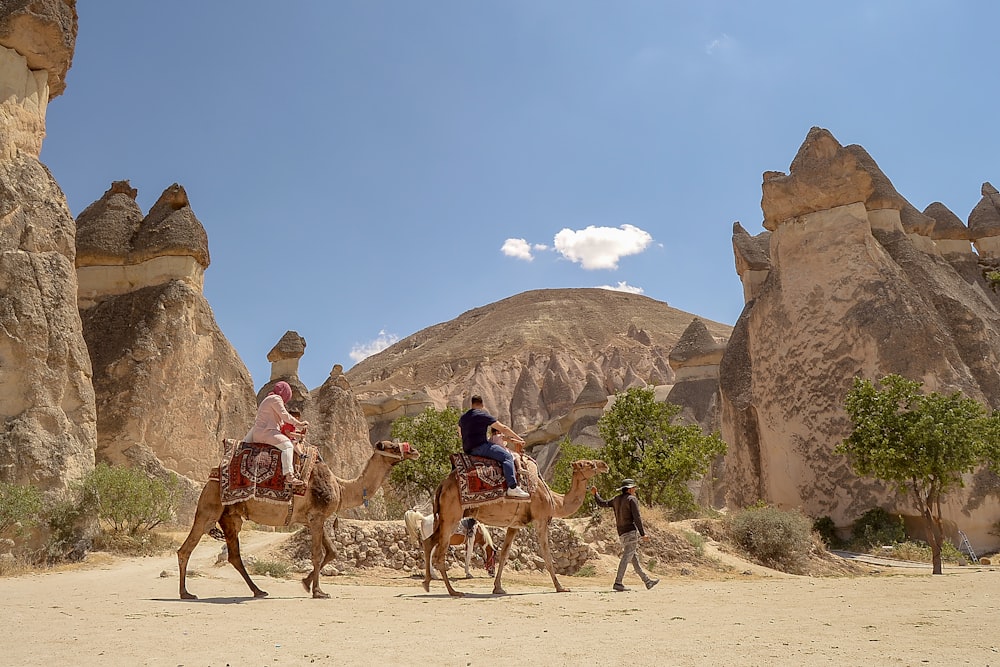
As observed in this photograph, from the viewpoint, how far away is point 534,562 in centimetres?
1480

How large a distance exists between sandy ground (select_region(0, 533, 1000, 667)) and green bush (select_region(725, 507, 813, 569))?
21.5 feet

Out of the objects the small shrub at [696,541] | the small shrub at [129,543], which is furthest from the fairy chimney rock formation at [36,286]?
the small shrub at [696,541]

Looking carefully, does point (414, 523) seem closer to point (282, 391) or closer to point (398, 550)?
point (398, 550)

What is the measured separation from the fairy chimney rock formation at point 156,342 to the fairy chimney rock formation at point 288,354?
9.64 meters

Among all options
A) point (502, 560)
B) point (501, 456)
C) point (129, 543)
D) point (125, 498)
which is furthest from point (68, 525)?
point (501, 456)

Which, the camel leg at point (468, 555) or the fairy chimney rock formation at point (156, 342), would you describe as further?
the fairy chimney rock formation at point (156, 342)

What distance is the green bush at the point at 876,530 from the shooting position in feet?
68.5

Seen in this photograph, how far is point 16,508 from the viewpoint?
37.9 ft

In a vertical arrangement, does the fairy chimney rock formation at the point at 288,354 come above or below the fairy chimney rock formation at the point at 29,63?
below

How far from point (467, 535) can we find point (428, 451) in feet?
34.2

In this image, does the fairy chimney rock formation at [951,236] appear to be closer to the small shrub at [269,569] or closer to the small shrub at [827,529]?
the small shrub at [827,529]

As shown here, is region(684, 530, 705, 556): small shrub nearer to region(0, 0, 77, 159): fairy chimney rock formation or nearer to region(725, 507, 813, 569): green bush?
region(725, 507, 813, 569): green bush

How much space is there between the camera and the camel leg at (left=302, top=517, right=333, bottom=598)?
8.68 m

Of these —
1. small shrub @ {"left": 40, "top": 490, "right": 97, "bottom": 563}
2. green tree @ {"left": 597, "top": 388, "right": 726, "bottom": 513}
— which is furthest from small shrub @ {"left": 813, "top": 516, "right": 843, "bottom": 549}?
small shrub @ {"left": 40, "top": 490, "right": 97, "bottom": 563}
